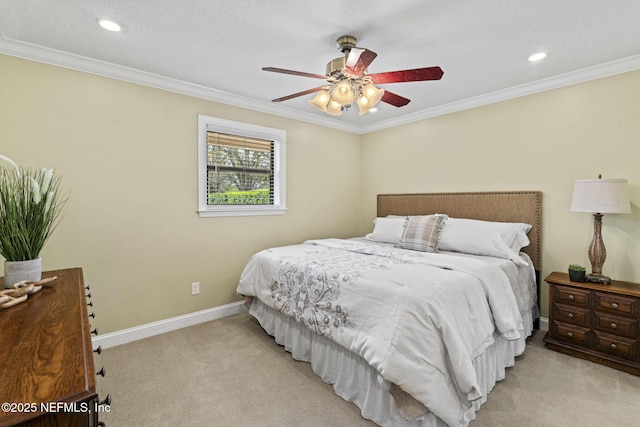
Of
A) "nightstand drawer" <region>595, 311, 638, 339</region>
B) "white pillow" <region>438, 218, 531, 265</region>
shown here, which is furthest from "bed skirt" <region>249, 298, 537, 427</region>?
"white pillow" <region>438, 218, 531, 265</region>

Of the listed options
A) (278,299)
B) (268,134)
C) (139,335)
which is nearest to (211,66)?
(268,134)

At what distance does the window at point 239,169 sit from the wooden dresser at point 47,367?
2241 millimetres

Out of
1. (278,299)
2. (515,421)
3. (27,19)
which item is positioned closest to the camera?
(515,421)

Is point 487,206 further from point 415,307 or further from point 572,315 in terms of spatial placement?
point 415,307

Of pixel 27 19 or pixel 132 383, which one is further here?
pixel 132 383

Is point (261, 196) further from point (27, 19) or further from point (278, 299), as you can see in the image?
point (27, 19)

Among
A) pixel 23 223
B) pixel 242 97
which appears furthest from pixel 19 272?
pixel 242 97

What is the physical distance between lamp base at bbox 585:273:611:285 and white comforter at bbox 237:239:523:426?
0.85 meters

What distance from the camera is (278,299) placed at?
259 cm

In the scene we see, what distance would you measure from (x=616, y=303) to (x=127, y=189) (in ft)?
13.7

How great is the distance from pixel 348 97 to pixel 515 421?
2241 mm

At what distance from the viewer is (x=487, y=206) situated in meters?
3.34

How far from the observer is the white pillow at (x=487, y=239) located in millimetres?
2752

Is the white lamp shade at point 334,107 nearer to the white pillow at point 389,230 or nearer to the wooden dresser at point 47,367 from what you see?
the white pillow at point 389,230
